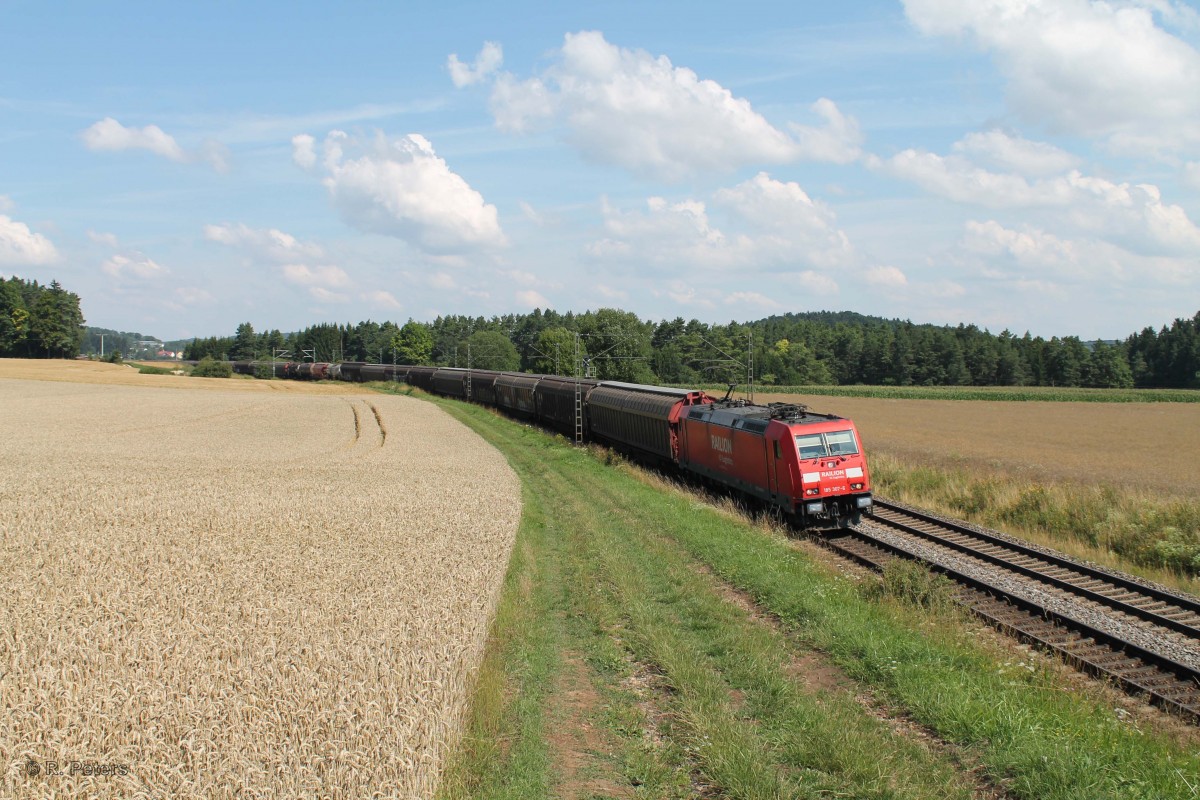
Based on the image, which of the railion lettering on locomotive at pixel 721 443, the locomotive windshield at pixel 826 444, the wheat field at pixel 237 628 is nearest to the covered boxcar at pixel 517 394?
the railion lettering on locomotive at pixel 721 443

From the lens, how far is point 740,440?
25.5m

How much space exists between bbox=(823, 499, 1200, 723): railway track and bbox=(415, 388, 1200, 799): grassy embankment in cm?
143

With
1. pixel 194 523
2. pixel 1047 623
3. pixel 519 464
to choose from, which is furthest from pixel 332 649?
pixel 519 464

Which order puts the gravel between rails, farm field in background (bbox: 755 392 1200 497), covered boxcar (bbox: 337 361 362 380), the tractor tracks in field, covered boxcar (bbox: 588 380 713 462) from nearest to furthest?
the gravel between rails → covered boxcar (bbox: 588 380 713 462) → farm field in background (bbox: 755 392 1200 497) → the tractor tracks in field → covered boxcar (bbox: 337 361 362 380)

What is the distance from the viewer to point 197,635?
30.4 ft

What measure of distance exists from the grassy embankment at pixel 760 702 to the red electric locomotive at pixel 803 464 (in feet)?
19.1

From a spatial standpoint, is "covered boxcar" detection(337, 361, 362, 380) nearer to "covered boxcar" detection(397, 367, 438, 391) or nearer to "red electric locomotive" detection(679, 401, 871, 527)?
"covered boxcar" detection(397, 367, 438, 391)

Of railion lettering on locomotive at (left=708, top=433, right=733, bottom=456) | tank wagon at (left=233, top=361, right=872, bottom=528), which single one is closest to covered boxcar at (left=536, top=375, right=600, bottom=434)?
tank wagon at (left=233, top=361, right=872, bottom=528)

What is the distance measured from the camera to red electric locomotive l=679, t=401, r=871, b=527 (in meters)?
21.8

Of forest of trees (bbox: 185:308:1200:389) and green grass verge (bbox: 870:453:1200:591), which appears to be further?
forest of trees (bbox: 185:308:1200:389)

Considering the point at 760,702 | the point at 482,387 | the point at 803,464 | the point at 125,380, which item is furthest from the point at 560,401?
the point at 125,380

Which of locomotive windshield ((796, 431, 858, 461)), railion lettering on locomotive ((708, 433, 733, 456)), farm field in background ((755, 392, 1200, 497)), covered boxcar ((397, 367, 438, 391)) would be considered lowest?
farm field in background ((755, 392, 1200, 497))

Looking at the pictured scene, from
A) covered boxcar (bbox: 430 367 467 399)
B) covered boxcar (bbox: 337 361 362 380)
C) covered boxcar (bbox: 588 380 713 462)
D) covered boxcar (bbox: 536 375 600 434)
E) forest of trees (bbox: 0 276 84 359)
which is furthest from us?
forest of trees (bbox: 0 276 84 359)

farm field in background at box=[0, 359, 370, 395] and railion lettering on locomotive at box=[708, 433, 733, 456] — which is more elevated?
farm field in background at box=[0, 359, 370, 395]
